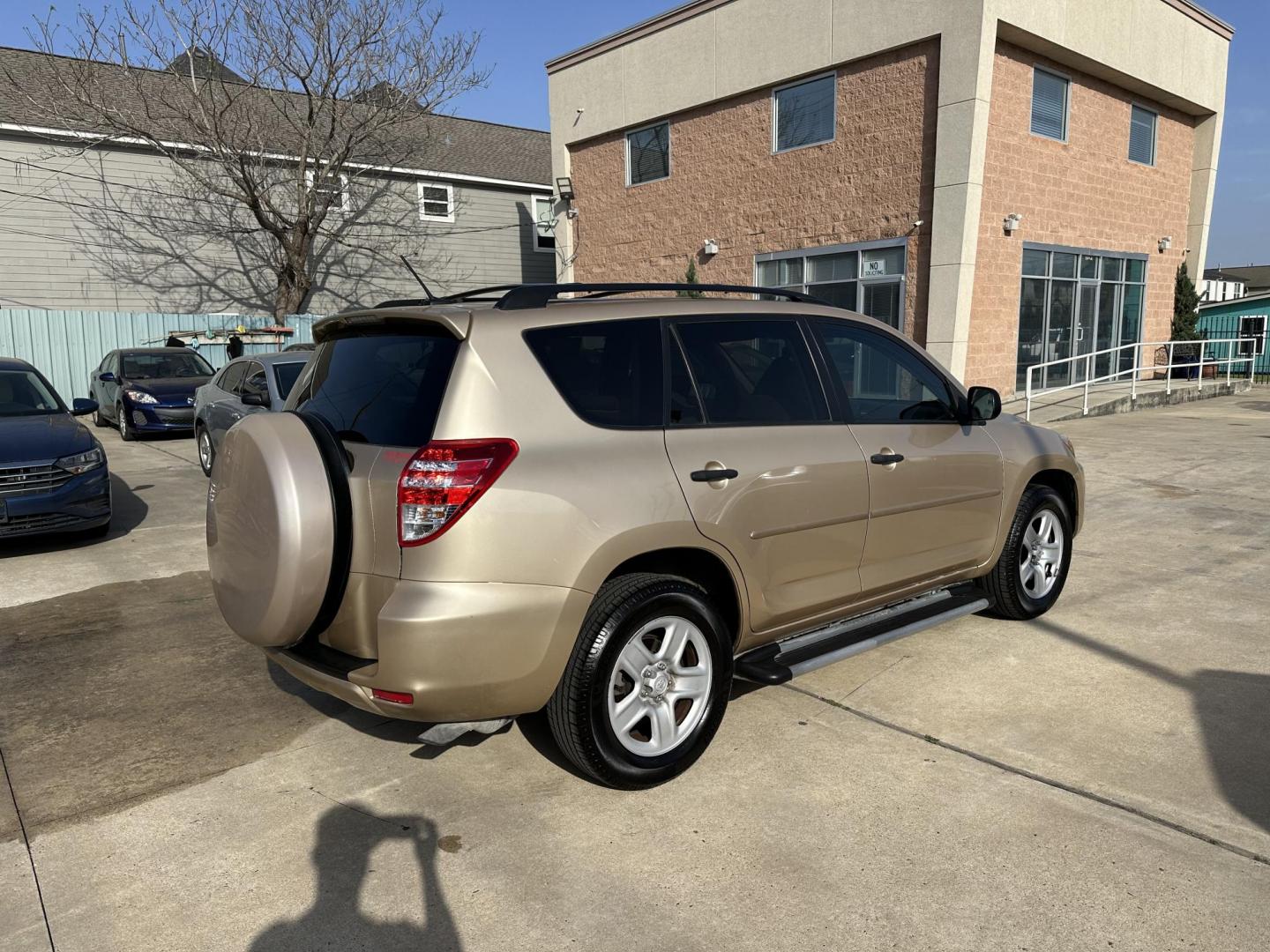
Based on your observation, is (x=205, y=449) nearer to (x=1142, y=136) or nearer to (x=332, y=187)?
(x=332, y=187)

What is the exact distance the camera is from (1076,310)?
1814 cm

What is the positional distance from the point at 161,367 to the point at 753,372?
14278mm

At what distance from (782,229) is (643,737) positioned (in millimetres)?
15684

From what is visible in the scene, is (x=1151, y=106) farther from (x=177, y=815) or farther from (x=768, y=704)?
(x=177, y=815)

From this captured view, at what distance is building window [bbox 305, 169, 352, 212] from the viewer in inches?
777

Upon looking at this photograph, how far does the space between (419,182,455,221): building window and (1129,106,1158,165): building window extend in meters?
15.3

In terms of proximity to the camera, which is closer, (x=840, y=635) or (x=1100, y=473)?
(x=840, y=635)

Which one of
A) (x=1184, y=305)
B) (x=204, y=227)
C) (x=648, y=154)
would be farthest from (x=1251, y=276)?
(x=204, y=227)

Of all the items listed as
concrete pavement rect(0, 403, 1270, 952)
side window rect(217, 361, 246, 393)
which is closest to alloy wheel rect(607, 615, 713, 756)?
concrete pavement rect(0, 403, 1270, 952)

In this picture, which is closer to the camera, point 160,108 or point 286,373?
point 286,373

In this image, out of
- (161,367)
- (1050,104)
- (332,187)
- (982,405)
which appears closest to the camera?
(982,405)

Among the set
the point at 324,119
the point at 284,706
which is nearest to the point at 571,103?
the point at 324,119

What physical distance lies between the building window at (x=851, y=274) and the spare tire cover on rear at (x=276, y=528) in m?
13.7

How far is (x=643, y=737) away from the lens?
3512mm
